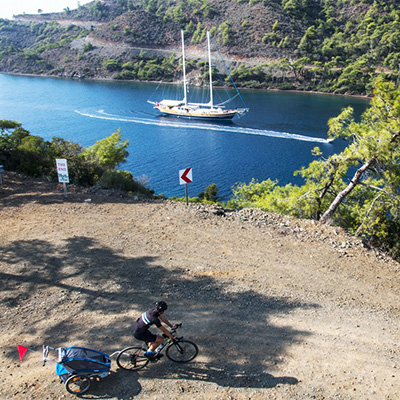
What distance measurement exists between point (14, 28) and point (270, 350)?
228927mm

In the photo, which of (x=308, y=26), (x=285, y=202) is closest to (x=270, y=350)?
(x=285, y=202)

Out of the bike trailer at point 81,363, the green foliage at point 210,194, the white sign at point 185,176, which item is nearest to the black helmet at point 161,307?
the bike trailer at point 81,363

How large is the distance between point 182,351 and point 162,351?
419 mm

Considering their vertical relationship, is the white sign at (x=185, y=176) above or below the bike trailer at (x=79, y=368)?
above

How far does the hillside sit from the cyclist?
8820cm

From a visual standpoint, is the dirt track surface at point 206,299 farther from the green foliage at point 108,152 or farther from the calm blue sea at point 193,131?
the calm blue sea at point 193,131

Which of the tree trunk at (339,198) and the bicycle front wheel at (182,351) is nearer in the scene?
the bicycle front wheel at (182,351)

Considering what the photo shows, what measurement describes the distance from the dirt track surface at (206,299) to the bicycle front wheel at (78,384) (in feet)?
0.46

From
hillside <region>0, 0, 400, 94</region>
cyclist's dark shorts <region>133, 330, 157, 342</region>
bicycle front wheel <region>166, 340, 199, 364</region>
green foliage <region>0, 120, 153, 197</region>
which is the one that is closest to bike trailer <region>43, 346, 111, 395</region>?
cyclist's dark shorts <region>133, 330, 157, 342</region>

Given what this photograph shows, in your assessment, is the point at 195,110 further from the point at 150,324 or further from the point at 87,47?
the point at 87,47

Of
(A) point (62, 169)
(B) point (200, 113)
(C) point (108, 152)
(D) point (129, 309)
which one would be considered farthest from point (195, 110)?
(D) point (129, 309)

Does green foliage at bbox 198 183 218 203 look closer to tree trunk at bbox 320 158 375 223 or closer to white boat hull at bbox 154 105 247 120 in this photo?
tree trunk at bbox 320 158 375 223

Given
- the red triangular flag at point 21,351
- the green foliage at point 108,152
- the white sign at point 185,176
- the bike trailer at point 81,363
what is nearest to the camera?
the bike trailer at point 81,363

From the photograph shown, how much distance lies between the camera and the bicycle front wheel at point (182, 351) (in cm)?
669
